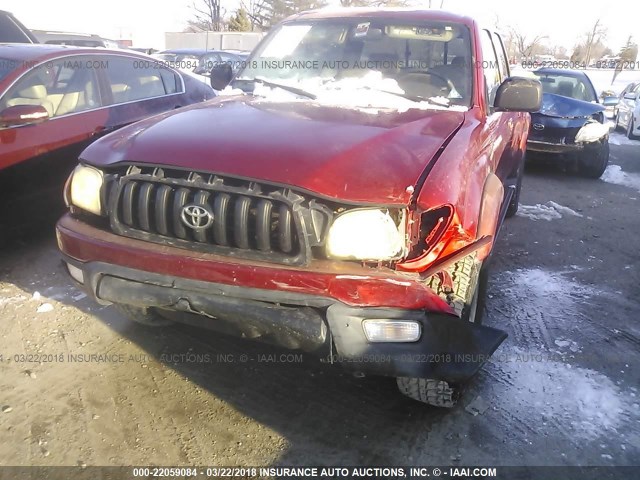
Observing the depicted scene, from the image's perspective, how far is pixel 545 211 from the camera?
20.4 feet

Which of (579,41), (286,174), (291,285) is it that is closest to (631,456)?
(291,285)

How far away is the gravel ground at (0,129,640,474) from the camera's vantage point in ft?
7.94

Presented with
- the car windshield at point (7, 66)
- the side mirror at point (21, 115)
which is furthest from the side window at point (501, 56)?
the car windshield at point (7, 66)

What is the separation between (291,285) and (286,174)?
17.1 inches

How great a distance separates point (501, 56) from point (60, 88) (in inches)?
144

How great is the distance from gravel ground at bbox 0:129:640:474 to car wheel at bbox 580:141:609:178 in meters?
4.26

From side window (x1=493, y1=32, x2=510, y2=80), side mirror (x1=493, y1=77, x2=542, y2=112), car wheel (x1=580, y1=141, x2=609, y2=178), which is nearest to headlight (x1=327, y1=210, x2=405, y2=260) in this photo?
side mirror (x1=493, y1=77, x2=542, y2=112)

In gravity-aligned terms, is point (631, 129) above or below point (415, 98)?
→ below

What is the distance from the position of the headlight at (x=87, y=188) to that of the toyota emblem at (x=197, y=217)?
55 centimetres

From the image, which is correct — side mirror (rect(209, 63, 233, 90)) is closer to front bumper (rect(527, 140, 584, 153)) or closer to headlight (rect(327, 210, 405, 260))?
headlight (rect(327, 210, 405, 260))

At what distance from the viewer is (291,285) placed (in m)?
2.14

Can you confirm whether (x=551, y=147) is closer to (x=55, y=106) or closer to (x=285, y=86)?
(x=285, y=86)

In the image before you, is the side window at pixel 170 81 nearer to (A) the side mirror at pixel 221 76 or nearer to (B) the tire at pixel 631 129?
(A) the side mirror at pixel 221 76

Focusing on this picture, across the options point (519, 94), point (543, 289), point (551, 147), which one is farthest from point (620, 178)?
point (519, 94)
